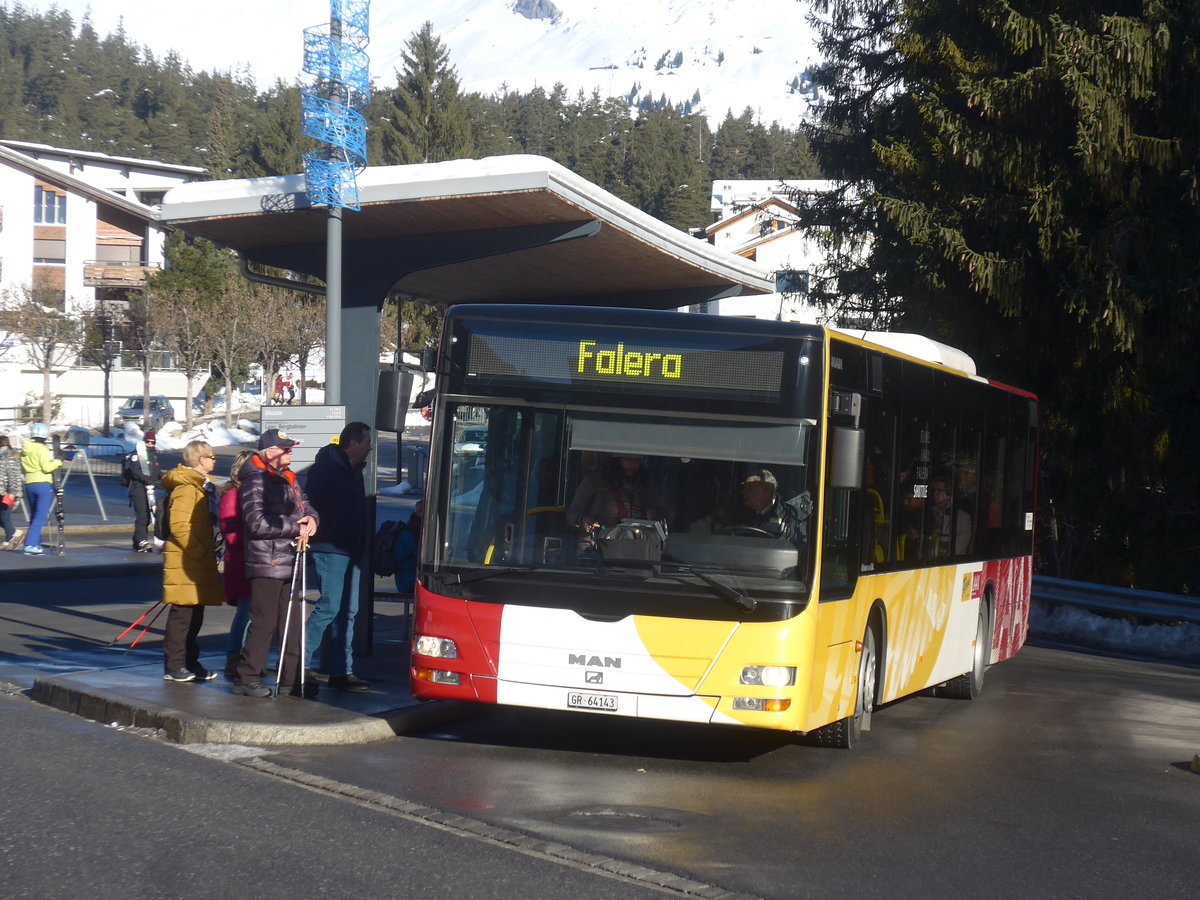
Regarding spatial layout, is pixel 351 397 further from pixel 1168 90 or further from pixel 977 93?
pixel 1168 90

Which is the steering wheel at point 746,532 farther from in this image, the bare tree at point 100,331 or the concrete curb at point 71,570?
the bare tree at point 100,331

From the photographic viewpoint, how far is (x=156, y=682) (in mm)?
10250

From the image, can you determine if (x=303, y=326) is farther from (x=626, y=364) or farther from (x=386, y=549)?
(x=626, y=364)

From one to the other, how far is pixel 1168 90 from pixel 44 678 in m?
14.7

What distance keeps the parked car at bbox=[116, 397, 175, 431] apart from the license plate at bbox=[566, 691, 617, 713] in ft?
206

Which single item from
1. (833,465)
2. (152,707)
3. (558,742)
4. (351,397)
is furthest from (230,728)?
(351,397)

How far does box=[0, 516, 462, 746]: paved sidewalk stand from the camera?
882 centimetres

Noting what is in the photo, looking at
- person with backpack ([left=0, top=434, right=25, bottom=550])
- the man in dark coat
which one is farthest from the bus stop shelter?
person with backpack ([left=0, top=434, right=25, bottom=550])

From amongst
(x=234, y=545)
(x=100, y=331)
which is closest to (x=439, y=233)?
(x=234, y=545)

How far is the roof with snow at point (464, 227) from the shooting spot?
38.1 ft

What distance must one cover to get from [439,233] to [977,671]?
595 centimetres

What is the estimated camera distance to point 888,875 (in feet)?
20.6

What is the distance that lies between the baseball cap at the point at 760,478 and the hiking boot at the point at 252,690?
3.59 meters

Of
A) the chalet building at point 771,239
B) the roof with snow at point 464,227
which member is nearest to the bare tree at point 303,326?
the chalet building at point 771,239
